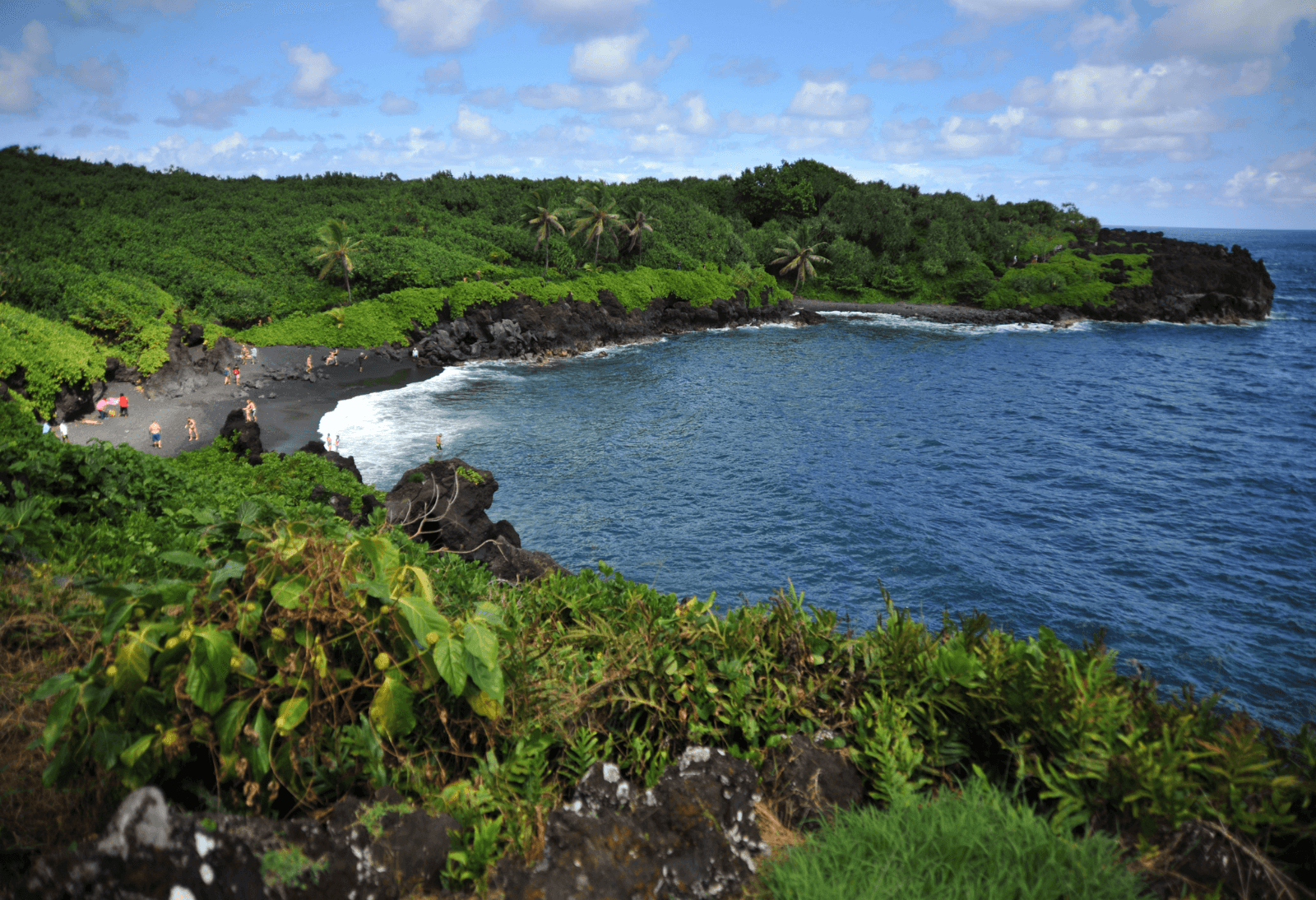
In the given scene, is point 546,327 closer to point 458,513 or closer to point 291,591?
point 458,513

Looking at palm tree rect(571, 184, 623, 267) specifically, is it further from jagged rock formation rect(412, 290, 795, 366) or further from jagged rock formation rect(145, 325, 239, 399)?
jagged rock formation rect(145, 325, 239, 399)

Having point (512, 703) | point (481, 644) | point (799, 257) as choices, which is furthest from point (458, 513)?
point (799, 257)

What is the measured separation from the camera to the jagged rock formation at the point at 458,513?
1788 cm

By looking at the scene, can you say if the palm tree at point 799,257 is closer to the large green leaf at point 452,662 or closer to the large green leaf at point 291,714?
the large green leaf at point 452,662

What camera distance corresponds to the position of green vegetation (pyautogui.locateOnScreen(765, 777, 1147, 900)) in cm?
352

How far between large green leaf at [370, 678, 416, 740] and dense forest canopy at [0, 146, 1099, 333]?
5076 cm

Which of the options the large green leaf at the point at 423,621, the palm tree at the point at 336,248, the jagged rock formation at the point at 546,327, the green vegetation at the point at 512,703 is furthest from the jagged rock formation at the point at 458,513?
the palm tree at the point at 336,248

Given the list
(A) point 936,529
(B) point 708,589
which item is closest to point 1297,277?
(A) point 936,529

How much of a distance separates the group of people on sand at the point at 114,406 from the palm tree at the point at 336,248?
2445cm

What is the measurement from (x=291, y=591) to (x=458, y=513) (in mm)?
17337

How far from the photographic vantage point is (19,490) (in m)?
7.83

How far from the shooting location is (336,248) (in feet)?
191

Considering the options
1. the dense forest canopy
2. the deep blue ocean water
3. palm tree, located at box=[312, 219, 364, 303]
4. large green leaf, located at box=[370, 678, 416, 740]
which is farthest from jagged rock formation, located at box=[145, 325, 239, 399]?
large green leaf, located at box=[370, 678, 416, 740]

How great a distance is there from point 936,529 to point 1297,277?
16544cm
